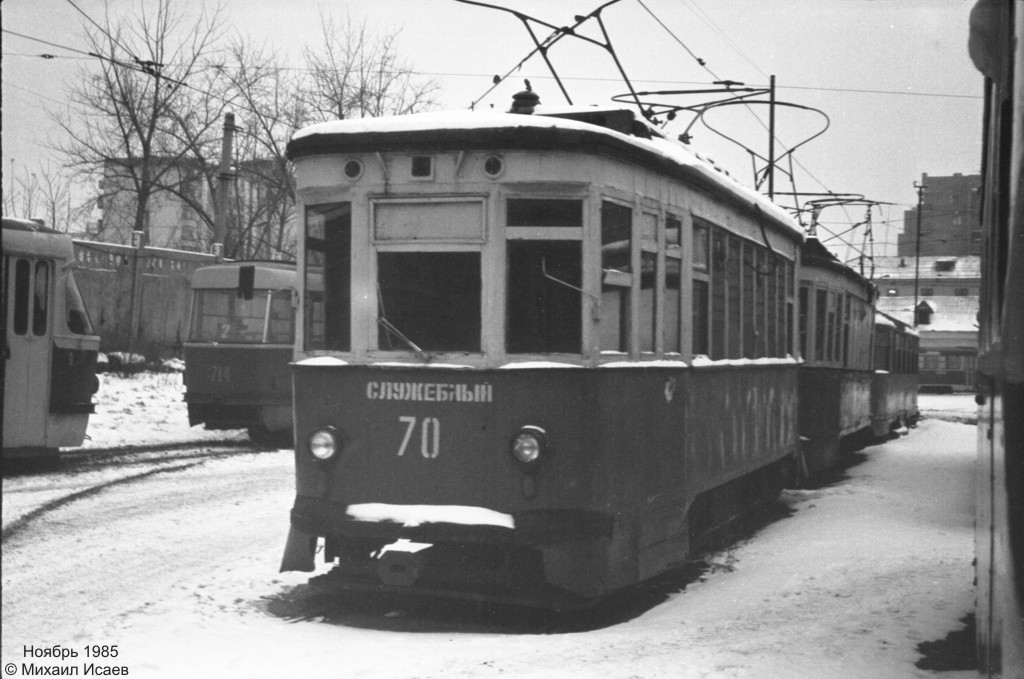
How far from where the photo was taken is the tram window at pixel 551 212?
21.8ft

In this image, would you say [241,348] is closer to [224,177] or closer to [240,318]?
[240,318]

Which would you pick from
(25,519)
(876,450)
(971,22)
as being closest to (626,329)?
(971,22)

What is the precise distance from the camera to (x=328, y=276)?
7012mm

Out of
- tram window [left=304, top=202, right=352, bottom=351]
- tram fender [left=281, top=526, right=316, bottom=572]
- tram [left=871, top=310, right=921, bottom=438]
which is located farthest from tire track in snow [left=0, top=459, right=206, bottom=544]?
tram [left=871, top=310, right=921, bottom=438]

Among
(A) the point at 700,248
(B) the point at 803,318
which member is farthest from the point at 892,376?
(A) the point at 700,248

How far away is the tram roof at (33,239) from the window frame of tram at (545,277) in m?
7.54

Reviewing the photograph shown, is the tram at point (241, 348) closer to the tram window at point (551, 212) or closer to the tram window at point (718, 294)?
the tram window at point (718, 294)

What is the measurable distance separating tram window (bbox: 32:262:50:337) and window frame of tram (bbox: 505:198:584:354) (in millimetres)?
7671

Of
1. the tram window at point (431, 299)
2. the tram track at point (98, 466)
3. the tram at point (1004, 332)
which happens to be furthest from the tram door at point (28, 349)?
the tram at point (1004, 332)

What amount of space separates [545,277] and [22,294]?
7826mm

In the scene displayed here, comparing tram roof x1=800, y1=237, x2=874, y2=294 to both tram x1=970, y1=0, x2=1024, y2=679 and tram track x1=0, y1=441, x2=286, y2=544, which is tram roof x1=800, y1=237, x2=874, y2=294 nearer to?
tram track x1=0, y1=441, x2=286, y2=544

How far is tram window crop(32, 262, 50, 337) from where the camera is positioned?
12484mm

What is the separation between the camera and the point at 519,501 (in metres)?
6.47

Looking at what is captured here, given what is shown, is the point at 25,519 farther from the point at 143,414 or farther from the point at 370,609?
the point at 143,414
